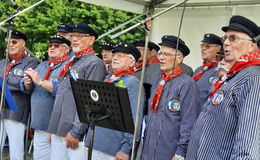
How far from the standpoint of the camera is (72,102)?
14.6 feet

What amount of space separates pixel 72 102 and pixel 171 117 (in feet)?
3.97

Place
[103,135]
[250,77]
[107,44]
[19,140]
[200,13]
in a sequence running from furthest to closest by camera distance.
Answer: [200,13], [107,44], [19,140], [103,135], [250,77]

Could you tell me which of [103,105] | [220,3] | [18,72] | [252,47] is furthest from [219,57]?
[18,72]

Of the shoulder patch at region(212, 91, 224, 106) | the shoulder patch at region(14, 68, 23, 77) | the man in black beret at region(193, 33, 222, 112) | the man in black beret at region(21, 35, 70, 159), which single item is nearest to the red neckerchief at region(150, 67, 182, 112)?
the man in black beret at region(193, 33, 222, 112)

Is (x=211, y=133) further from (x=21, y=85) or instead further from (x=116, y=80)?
(x=21, y=85)

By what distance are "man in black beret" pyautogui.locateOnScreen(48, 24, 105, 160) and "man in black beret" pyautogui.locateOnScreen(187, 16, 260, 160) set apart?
1.71m

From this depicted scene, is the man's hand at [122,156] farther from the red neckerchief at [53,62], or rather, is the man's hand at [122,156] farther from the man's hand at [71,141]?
Answer: the red neckerchief at [53,62]

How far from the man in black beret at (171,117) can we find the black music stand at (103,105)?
581 mm

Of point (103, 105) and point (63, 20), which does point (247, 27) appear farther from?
point (63, 20)

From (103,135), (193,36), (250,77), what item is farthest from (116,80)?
(193,36)

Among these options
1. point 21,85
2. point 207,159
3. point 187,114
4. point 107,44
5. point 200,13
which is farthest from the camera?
point 200,13

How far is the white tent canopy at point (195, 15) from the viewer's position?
652cm

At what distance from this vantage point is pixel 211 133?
2730 mm

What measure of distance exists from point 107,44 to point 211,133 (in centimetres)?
360
